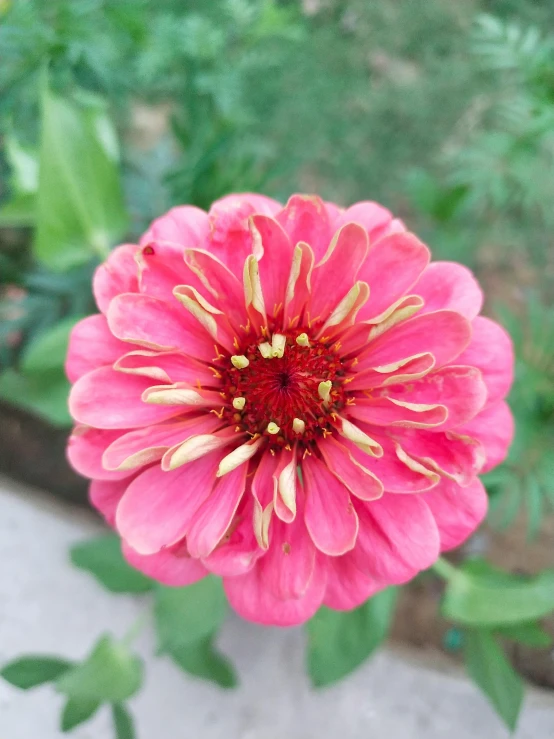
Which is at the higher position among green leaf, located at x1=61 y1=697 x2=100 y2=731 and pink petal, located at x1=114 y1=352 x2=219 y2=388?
pink petal, located at x1=114 y1=352 x2=219 y2=388

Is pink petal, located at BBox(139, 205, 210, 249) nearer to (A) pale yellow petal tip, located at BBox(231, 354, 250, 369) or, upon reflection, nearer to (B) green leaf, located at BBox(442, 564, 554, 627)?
(A) pale yellow petal tip, located at BBox(231, 354, 250, 369)

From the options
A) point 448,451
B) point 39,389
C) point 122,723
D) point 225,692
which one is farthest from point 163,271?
point 225,692

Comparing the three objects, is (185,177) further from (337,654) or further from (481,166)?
(337,654)

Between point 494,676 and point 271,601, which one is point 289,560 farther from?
point 494,676

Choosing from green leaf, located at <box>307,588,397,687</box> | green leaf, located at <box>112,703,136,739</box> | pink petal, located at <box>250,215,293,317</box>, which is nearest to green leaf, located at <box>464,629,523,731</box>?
green leaf, located at <box>307,588,397,687</box>

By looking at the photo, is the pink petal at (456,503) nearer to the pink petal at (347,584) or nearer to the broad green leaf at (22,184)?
the pink petal at (347,584)

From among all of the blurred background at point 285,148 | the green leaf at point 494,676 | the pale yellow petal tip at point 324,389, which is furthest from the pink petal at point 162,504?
the green leaf at point 494,676
